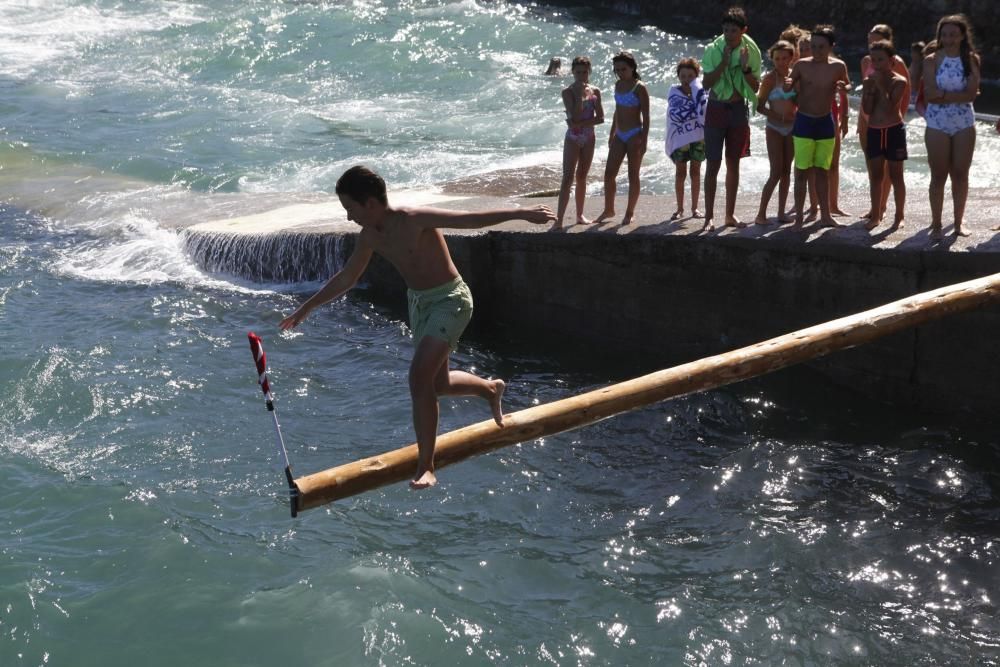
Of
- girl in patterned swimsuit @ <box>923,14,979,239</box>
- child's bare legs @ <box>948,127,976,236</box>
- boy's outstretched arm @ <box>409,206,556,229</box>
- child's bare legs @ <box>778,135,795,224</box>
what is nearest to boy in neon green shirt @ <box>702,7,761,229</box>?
child's bare legs @ <box>778,135,795,224</box>

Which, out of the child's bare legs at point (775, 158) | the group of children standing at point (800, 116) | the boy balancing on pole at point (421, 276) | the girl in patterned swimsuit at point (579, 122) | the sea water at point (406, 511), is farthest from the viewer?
the girl in patterned swimsuit at point (579, 122)

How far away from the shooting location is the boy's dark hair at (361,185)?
581 cm

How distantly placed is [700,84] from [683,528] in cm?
407

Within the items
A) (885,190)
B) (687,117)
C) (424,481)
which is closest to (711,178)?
(687,117)

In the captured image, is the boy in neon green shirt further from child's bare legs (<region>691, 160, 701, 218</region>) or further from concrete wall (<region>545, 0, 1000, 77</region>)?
concrete wall (<region>545, 0, 1000, 77</region>)

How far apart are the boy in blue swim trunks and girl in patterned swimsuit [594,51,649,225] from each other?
4.09 ft

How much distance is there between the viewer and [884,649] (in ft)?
21.4

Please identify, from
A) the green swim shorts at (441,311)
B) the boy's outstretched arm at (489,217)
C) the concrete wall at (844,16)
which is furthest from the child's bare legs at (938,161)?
the concrete wall at (844,16)

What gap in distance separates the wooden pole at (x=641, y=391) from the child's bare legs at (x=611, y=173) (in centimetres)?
355

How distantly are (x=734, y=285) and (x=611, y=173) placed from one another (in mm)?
1544

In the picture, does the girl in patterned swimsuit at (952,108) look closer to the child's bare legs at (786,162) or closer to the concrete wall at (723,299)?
the concrete wall at (723,299)

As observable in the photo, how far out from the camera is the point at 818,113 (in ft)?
30.2

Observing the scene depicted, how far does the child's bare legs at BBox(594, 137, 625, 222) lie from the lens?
10.3 meters

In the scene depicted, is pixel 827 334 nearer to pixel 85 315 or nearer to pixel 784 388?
pixel 784 388
